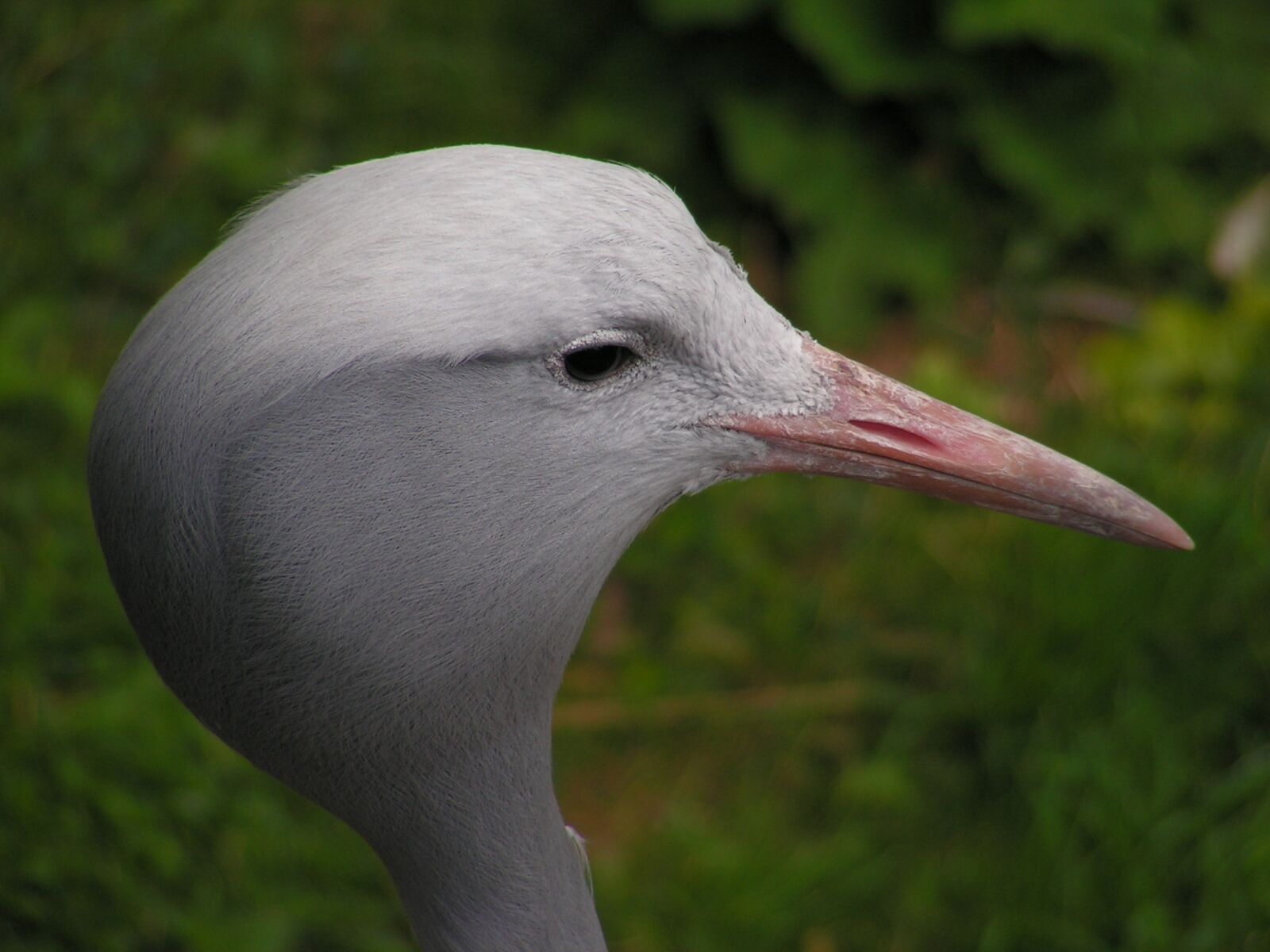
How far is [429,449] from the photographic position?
1.45 meters

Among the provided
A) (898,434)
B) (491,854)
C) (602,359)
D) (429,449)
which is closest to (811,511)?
(898,434)

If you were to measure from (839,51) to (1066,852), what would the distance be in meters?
2.31

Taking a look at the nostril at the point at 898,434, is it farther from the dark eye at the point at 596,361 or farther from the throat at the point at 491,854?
the throat at the point at 491,854

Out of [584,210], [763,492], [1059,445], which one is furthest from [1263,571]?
[584,210]

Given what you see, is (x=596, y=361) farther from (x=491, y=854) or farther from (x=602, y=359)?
(x=491, y=854)

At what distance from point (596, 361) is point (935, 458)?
49 cm

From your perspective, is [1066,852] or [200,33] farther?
[200,33]

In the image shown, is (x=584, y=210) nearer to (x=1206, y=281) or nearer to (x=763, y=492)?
(x=763, y=492)

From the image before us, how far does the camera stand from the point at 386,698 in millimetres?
1527

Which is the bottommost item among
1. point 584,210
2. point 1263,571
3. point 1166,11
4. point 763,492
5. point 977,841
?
point 977,841

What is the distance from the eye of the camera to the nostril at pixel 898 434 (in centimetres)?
172

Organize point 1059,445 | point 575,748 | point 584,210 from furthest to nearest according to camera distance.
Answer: point 1059,445
point 575,748
point 584,210

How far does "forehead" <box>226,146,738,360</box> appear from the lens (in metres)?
1.39

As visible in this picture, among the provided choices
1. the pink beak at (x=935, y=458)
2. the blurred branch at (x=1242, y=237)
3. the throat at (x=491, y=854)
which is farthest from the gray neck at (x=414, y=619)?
the blurred branch at (x=1242, y=237)
